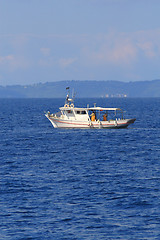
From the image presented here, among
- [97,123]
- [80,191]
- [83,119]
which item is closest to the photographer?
[80,191]

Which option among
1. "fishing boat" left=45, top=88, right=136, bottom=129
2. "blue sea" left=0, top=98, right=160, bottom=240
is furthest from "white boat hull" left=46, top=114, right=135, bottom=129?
"blue sea" left=0, top=98, right=160, bottom=240

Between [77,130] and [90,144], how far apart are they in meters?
20.8

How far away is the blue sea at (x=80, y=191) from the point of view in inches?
1245

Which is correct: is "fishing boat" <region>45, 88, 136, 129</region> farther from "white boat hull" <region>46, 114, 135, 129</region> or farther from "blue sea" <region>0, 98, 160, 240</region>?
"blue sea" <region>0, 98, 160, 240</region>

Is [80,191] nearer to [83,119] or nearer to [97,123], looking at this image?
[97,123]

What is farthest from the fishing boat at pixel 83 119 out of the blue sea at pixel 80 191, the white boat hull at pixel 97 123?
the blue sea at pixel 80 191

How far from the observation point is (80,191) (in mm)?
41312

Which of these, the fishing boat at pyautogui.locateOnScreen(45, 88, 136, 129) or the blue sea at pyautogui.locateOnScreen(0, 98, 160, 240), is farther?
the fishing boat at pyautogui.locateOnScreen(45, 88, 136, 129)

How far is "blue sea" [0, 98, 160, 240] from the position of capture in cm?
3162

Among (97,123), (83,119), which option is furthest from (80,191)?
(83,119)

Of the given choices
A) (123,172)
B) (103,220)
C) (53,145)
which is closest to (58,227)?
(103,220)

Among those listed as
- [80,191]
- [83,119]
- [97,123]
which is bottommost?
[80,191]

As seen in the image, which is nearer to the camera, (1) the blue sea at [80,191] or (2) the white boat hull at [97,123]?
(1) the blue sea at [80,191]

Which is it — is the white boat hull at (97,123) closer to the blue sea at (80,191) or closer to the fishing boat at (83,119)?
the fishing boat at (83,119)
